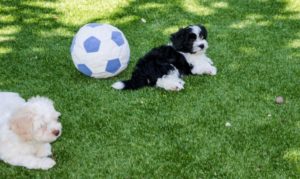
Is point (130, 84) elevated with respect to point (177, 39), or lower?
lower

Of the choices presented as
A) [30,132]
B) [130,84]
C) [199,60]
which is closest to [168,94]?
[130,84]

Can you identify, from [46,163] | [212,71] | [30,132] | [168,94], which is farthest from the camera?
[212,71]

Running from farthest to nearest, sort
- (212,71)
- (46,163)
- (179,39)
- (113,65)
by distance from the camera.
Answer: (212,71) < (179,39) < (113,65) < (46,163)

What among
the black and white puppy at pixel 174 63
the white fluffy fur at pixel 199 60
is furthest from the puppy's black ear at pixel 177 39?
the white fluffy fur at pixel 199 60

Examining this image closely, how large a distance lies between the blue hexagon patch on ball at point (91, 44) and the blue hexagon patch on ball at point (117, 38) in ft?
0.70

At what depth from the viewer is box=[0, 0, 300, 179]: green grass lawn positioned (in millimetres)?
5020

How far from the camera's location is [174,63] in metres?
6.68

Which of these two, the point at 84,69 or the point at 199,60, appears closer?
the point at 84,69

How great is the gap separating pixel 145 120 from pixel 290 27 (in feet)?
11.7

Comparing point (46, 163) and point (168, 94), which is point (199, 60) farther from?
point (46, 163)

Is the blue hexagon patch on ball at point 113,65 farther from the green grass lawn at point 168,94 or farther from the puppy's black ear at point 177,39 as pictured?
the puppy's black ear at point 177,39

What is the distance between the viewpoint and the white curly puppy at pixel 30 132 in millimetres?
4586

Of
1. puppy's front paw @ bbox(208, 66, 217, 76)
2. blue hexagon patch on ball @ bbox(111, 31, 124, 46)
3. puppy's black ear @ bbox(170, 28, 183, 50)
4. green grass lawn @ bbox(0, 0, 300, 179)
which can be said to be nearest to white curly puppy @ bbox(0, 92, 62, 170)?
green grass lawn @ bbox(0, 0, 300, 179)

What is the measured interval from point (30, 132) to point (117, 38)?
7.42ft
